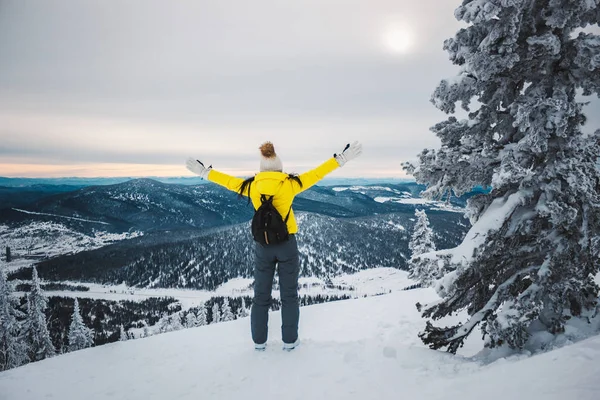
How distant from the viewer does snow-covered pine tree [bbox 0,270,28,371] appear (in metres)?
30.4

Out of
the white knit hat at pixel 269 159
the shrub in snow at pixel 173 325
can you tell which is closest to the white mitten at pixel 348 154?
the white knit hat at pixel 269 159

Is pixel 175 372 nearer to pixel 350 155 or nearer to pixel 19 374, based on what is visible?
pixel 19 374

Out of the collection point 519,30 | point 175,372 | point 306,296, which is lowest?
point 306,296

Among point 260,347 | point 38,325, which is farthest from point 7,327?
point 260,347

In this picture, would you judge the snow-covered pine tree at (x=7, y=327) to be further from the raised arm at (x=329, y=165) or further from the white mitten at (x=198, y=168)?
the raised arm at (x=329, y=165)

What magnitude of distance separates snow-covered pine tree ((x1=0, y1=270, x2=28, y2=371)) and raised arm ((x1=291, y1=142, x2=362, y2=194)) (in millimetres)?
37917

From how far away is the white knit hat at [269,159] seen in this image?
A: 552 centimetres

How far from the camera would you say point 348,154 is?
5152mm

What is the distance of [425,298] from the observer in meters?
10.9

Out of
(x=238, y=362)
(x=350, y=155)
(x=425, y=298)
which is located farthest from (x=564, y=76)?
(x=425, y=298)

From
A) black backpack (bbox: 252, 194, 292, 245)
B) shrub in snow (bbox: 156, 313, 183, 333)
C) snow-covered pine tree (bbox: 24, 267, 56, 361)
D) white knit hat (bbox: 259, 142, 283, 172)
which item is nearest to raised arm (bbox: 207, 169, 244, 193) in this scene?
white knit hat (bbox: 259, 142, 283, 172)

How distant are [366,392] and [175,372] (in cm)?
334

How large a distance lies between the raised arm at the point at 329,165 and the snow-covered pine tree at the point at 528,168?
153 centimetres

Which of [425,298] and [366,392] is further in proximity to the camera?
[425,298]
